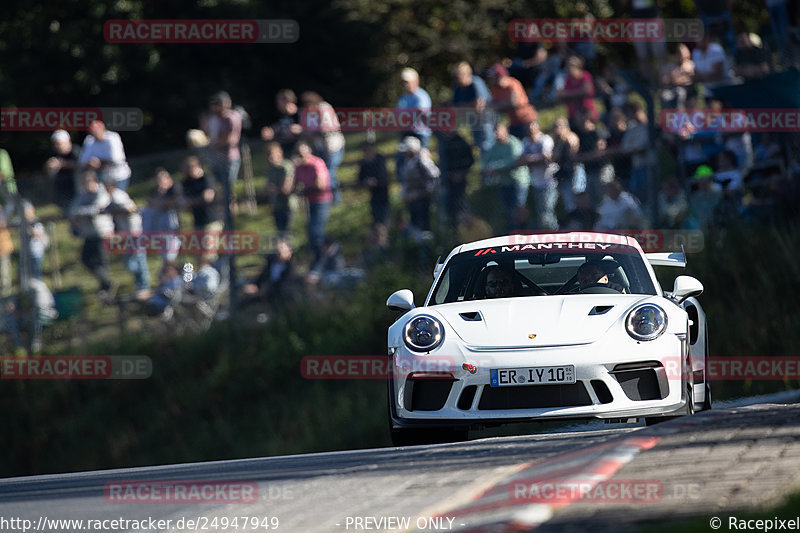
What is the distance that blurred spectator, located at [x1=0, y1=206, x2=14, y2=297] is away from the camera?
60.4 ft

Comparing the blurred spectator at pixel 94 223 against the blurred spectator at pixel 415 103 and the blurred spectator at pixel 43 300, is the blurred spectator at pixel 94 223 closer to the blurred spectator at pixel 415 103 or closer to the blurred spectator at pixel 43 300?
the blurred spectator at pixel 43 300

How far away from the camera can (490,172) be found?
15.6 meters

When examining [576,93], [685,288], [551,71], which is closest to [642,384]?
[685,288]

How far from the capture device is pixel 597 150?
1517 centimetres

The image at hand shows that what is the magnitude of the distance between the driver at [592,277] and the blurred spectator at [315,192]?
6.83 meters

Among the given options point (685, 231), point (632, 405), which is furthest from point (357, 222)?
point (632, 405)

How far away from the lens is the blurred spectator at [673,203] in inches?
597

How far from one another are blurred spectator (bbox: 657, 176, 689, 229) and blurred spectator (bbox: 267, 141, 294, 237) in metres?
4.70

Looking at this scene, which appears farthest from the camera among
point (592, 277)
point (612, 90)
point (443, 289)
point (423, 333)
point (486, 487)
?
point (612, 90)

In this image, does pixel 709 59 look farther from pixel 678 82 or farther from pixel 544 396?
pixel 544 396

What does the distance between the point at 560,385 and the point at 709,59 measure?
914cm

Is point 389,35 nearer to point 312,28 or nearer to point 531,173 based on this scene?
point 312,28

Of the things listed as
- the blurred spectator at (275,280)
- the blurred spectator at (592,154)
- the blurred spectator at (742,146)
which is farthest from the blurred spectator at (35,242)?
the blurred spectator at (742,146)

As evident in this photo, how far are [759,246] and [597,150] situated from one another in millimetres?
2127
